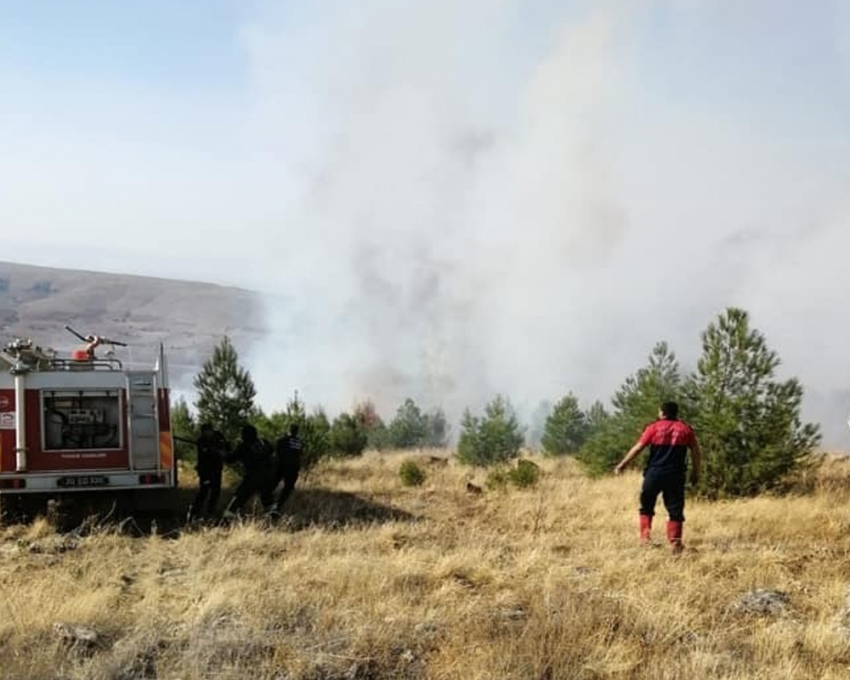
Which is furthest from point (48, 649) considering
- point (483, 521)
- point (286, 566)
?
point (483, 521)

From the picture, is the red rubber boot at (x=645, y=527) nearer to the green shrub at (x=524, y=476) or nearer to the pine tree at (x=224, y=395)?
the green shrub at (x=524, y=476)

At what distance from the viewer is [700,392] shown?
14320mm

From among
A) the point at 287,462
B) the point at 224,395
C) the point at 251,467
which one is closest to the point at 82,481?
the point at 251,467

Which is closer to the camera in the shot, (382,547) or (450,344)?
(382,547)

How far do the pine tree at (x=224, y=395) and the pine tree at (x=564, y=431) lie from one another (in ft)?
45.3

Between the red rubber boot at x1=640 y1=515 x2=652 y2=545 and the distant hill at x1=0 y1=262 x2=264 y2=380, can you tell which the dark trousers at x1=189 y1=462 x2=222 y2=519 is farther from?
the distant hill at x1=0 y1=262 x2=264 y2=380

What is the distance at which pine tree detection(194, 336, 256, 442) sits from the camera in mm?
18938

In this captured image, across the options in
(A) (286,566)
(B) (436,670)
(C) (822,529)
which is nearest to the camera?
(B) (436,670)

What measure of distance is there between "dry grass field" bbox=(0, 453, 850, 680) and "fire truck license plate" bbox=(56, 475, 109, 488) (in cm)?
51

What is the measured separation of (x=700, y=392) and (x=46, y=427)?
952 centimetres

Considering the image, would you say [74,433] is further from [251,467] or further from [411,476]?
[411,476]

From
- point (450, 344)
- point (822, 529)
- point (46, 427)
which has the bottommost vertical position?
point (822, 529)

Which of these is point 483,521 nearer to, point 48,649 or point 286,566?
point 286,566

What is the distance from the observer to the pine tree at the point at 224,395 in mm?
18938
